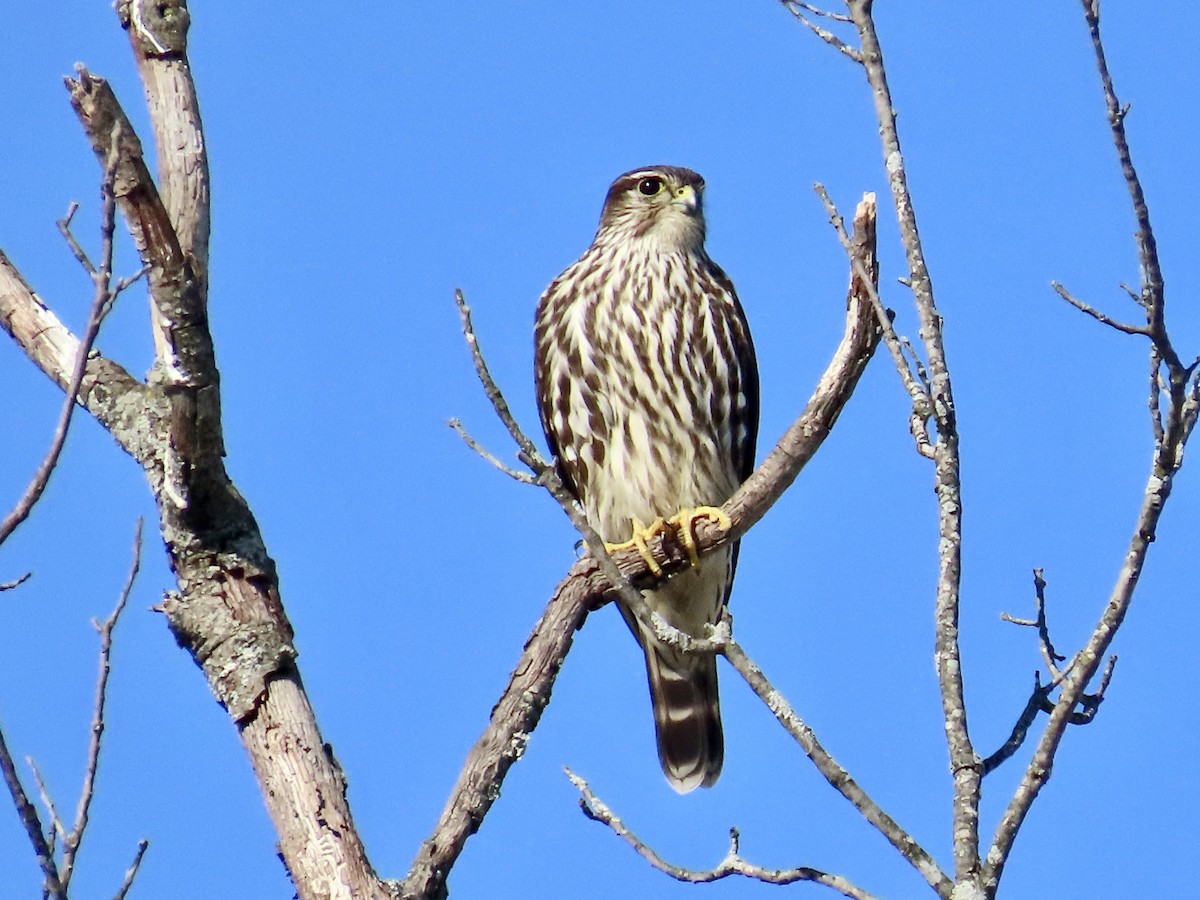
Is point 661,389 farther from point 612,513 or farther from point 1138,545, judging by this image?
point 1138,545

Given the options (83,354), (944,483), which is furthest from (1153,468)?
(83,354)

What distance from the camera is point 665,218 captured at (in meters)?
5.14

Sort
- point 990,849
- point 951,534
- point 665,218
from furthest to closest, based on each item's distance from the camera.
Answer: point 665,218 < point 951,534 < point 990,849

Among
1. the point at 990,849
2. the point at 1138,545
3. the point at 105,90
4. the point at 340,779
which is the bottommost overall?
the point at 990,849

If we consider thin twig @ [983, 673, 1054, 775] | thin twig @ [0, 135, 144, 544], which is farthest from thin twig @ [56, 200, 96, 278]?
thin twig @ [983, 673, 1054, 775]

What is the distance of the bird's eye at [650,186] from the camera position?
5.29m

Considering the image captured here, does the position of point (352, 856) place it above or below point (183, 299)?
below

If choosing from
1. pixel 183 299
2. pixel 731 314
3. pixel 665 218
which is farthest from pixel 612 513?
pixel 183 299

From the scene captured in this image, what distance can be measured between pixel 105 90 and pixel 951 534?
167 centimetres

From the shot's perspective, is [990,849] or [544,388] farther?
[544,388]

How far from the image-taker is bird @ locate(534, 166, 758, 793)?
4.69 metres

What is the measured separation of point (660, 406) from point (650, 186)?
959 mm

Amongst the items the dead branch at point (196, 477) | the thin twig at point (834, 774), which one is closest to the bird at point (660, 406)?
the dead branch at point (196, 477)

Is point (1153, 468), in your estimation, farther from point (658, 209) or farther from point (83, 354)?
point (658, 209)
